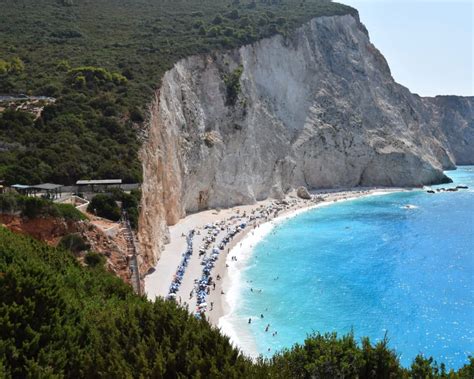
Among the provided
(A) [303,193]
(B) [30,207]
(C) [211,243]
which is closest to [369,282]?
(C) [211,243]

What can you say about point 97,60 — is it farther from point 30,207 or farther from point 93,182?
point 30,207

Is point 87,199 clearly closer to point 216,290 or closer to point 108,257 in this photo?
point 108,257

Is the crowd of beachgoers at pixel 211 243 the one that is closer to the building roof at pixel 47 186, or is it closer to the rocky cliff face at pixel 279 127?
the rocky cliff face at pixel 279 127

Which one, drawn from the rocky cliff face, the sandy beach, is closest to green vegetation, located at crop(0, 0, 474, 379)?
the rocky cliff face

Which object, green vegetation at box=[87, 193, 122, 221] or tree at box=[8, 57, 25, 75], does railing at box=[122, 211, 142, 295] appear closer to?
green vegetation at box=[87, 193, 122, 221]

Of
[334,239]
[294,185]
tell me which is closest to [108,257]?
[334,239]
